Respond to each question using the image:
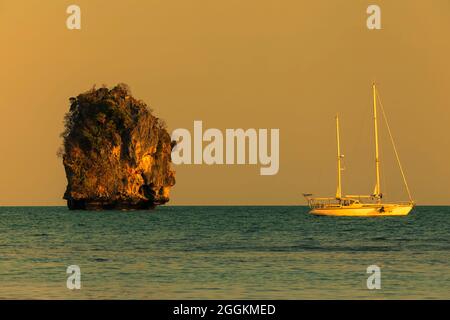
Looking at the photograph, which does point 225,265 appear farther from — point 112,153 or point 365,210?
point 112,153

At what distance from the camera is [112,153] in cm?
16088

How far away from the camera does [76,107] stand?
534 feet

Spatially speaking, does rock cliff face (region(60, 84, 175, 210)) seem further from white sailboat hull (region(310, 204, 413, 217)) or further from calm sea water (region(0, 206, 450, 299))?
calm sea water (region(0, 206, 450, 299))

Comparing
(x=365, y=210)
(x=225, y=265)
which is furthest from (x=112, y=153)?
(x=225, y=265)

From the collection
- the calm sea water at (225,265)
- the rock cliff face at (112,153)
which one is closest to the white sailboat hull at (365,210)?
the calm sea water at (225,265)

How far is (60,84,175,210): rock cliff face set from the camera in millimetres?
158750

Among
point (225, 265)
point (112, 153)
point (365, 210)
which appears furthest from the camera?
point (112, 153)

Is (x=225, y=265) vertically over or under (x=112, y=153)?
under

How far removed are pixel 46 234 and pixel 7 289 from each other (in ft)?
143

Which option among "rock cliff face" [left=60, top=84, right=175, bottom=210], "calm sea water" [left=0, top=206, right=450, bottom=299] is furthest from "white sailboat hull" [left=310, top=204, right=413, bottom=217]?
"rock cliff face" [left=60, top=84, right=175, bottom=210]

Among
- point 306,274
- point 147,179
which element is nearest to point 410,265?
point 306,274

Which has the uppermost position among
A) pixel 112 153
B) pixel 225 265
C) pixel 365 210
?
pixel 112 153

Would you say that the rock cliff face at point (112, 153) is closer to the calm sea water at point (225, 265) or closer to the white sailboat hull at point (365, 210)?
the white sailboat hull at point (365, 210)
